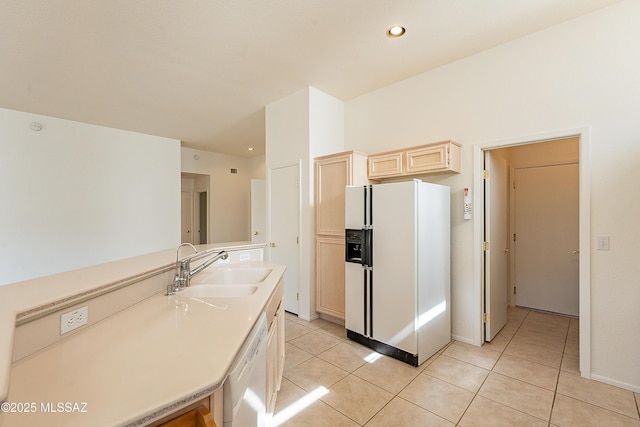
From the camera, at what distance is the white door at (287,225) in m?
3.79

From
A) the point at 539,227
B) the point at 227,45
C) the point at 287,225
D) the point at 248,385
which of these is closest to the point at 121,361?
the point at 248,385

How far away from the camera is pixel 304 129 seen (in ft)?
11.8

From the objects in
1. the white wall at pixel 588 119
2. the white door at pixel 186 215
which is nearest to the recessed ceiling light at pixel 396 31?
the white wall at pixel 588 119

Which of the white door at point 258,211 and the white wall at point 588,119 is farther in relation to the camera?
the white door at point 258,211

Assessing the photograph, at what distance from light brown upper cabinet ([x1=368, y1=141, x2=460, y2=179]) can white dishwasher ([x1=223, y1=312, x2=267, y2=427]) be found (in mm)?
2262

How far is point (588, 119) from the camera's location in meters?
2.27

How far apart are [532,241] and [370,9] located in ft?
12.3

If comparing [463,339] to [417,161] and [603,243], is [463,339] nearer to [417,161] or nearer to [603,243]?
[603,243]

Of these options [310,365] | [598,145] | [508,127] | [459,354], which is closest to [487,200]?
[508,127]

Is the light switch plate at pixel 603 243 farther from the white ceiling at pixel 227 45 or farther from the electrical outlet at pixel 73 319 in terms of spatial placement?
the electrical outlet at pixel 73 319

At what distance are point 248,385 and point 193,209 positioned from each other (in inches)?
272

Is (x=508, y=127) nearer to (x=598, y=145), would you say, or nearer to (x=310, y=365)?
(x=598, y=145)

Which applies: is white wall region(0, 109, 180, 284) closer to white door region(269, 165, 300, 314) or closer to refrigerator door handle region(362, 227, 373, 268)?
white door region(269, 165, 300, 314)

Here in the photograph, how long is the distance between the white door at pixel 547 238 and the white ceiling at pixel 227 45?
2164 millimetres
